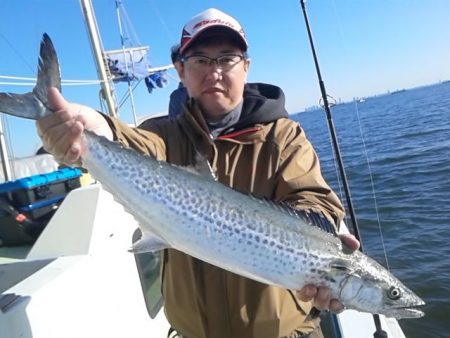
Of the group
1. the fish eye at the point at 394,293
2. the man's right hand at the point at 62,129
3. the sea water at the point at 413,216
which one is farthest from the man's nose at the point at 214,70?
the sea water at the point at 413,216

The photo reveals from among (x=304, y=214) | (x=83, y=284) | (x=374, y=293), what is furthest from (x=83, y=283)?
(x=374, y=293)

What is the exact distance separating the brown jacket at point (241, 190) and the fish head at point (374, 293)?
38cm

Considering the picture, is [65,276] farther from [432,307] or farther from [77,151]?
[432,307]

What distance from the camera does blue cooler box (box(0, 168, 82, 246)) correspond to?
4.61m

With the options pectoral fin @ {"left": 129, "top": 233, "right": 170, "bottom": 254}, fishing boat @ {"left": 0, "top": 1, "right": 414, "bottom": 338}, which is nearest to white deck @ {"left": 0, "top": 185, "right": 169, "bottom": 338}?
fishing boat @ {"left": 0, "top": 1, "right": 414, "bottom": 338}

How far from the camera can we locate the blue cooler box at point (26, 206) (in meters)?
4.61

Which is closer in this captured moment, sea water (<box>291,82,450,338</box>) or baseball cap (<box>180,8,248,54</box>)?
baseball cap (<box>180,8,248,54</box>)

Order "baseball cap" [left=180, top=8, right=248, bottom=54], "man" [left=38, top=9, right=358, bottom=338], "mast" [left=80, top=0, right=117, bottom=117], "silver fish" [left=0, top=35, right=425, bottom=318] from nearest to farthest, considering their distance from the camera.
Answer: "silver fish" [left=0, top=35, right=425, bottom=318] → "man" [left=38, top=9, right=358, bottom=338] → "baseball cap" [left=180, top=8, right=248, bottom=54] → "mast" [left=80, top=0, right=117, bottom=117]

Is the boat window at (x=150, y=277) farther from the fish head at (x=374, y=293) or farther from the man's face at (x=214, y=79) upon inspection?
the fish head at (x=374, y=293)

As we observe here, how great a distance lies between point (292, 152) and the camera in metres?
2.72

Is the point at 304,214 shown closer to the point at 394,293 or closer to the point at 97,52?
the point at 394,293

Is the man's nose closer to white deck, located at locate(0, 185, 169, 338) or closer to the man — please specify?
the man

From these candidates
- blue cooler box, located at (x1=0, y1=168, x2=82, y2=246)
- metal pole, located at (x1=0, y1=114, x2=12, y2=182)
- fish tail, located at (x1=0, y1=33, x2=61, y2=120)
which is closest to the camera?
fish tail, located at (x1=0, y1=33, x2=61, y2=120)

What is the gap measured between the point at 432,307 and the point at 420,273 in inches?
56.3
